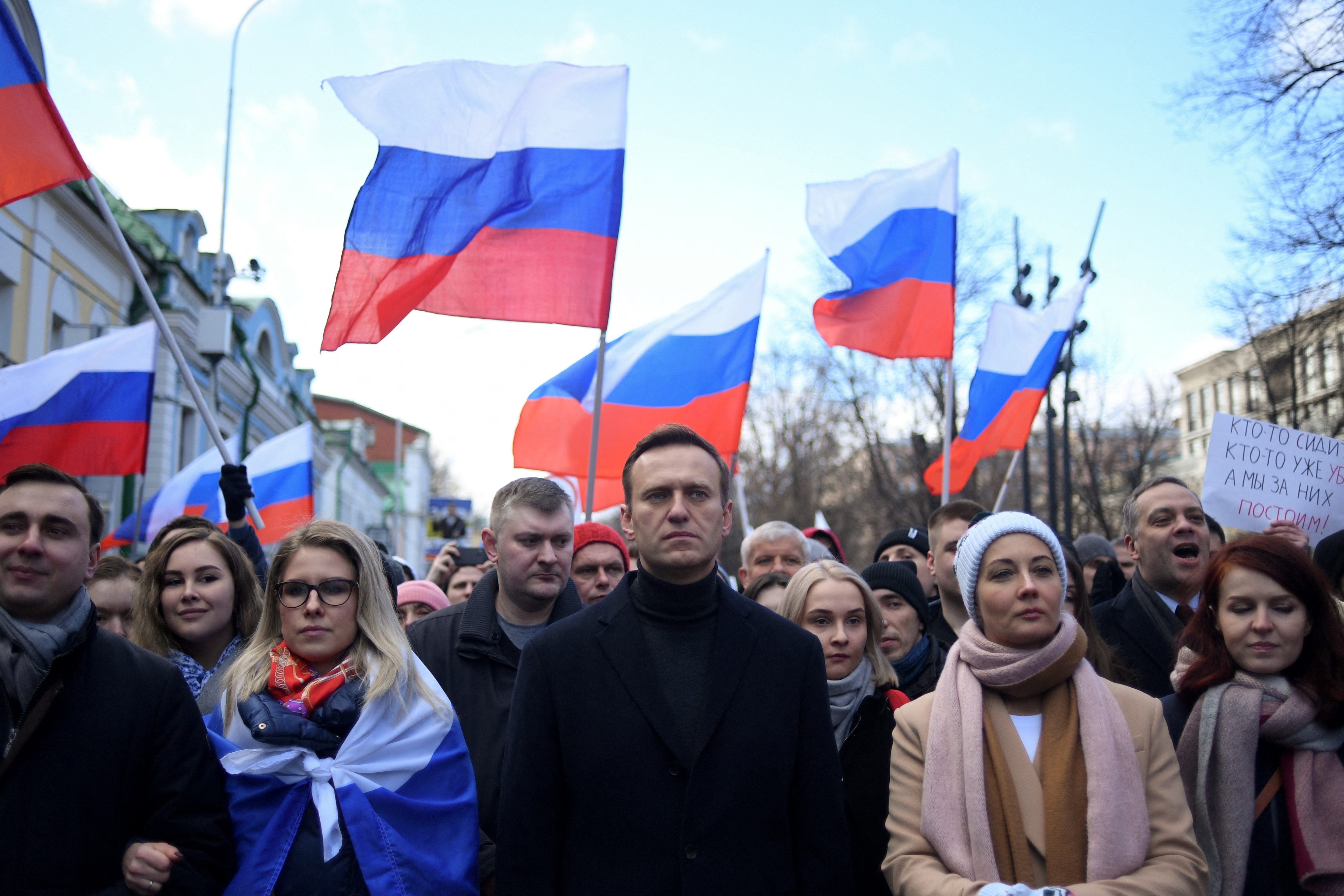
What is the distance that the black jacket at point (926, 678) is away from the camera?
4418 mm

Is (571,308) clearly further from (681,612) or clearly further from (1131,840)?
(1131,840)

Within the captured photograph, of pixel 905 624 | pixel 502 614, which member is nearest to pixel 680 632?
pixel 502 614

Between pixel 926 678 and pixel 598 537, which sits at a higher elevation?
pixel 598 537

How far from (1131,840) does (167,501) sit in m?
9.71

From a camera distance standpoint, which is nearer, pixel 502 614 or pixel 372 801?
pixel 372 801

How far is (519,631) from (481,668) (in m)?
0.22

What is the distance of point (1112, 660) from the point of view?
14.7 ft

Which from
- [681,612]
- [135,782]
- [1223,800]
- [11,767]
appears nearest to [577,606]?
[681,612]

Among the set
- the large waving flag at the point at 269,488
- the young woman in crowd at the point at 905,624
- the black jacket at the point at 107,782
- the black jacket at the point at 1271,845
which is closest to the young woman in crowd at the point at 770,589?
the young woman in crowd at the point at 905,624

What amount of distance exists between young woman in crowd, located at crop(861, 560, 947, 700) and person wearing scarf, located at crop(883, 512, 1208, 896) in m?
1.09

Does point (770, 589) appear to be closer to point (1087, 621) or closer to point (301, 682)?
point (1087, 621)

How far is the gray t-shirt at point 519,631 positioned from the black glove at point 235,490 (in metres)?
2.31

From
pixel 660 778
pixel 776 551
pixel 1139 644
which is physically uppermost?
pixel 776 551

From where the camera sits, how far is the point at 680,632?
3104 millimetres
